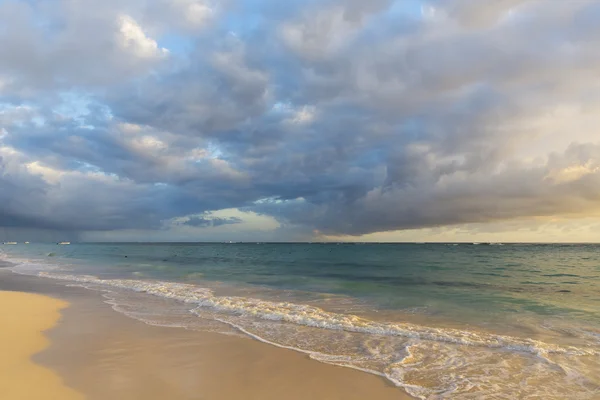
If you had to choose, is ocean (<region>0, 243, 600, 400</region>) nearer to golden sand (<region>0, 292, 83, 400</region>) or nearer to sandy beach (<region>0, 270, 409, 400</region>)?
sandy beach (<region>0, 270, 409, 400</region>)

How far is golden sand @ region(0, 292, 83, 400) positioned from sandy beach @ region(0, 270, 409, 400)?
0.03 m

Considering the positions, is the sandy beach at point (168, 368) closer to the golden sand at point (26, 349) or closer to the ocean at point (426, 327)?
the golden sand at point (26, 349)

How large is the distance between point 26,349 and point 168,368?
A: 445cm

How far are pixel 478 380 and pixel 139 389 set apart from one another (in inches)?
284

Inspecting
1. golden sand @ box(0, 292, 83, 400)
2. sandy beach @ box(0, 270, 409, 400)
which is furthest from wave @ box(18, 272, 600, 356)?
golden sand @ box(0, 292, 83, 400)

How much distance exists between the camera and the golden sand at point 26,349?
23.0 feet

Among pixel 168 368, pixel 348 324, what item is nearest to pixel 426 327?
pixel 348 324

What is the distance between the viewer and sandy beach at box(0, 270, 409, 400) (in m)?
7.20

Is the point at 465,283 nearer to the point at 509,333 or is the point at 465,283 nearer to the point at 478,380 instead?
the point at 509,333

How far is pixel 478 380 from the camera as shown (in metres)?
8.04

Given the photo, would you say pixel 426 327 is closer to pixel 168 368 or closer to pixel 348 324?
pixel 348 324

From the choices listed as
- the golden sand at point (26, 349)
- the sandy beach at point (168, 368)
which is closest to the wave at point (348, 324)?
the sandy beach at point (168, 368)

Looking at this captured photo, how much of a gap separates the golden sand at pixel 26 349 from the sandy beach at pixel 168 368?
3 cm

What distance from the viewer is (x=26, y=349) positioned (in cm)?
973
